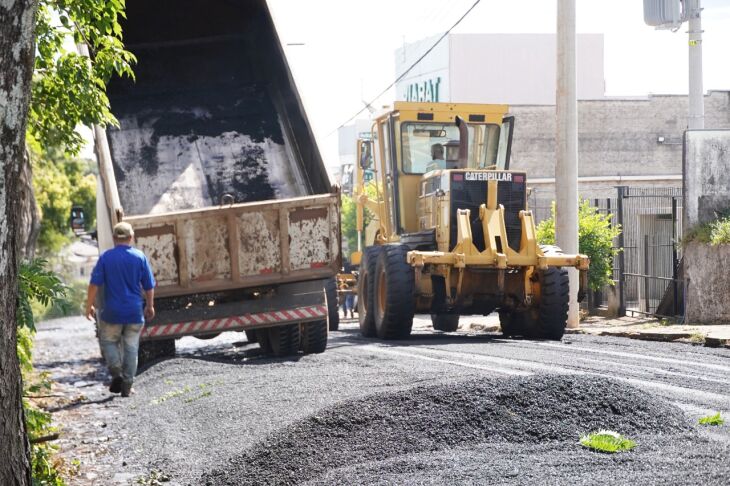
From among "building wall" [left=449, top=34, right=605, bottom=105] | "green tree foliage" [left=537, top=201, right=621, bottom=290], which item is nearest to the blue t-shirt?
"green tree foliage" [left=537, top=201, right=621, bottom=290]

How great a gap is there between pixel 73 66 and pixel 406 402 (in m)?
3.54

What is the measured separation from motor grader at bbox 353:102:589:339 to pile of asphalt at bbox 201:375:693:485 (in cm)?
739

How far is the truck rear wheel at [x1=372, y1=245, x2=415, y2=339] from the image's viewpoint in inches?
597

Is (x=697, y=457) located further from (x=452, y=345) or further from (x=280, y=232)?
(x=452, y=345)

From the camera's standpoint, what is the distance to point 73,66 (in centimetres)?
823

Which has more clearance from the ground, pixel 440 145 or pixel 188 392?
pixel 440 145

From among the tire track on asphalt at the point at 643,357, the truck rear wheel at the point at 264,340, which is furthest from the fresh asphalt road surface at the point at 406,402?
the truck rear wheel at the point at 264,340

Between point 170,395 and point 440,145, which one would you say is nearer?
point 170,395

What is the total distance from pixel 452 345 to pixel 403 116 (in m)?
4.07

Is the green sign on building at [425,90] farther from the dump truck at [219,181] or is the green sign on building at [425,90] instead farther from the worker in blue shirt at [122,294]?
the worker in blue shirt at [122,294]

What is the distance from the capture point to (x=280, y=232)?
12.6 meters

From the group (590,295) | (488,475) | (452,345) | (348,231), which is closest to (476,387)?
(488,475)

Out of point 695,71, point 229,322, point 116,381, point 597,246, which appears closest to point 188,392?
point 116,381

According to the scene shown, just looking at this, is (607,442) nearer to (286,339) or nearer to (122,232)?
(122,232)
